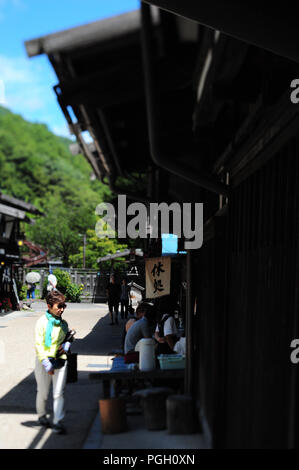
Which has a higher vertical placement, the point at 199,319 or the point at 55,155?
the point at 55,155

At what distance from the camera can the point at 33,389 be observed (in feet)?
34.9

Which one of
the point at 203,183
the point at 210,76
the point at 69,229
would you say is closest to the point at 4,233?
the point at 203,183

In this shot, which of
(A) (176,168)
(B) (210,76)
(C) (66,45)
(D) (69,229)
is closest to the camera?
(C) (66,45)

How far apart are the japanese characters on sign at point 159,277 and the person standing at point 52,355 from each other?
3.21m

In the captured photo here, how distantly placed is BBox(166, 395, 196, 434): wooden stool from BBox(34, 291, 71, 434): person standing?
1364mm

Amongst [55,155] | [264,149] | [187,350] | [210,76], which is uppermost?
[55,155]

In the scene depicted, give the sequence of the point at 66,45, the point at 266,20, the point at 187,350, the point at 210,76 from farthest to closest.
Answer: the point at 187,350, the point at 210,76, the point at 66,45, the point at 266,20

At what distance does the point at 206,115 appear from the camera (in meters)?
4.97

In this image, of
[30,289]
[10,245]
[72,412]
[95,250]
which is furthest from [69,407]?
[95,250]

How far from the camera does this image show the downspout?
2465 mm

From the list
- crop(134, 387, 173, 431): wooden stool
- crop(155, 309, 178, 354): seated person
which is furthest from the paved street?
crop(155, 309, 178, 354): seated person

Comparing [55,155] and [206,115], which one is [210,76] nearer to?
[206,115]

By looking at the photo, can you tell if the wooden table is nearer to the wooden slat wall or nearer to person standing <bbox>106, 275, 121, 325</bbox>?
the wooden slat wall

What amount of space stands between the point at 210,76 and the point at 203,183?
2570 millimetres
